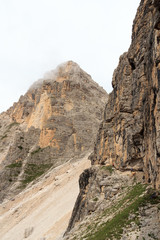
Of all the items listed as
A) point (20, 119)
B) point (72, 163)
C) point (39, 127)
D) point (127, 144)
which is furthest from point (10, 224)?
point (20, 119)

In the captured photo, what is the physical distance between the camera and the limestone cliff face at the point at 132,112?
66.5 ft

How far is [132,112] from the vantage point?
Answer: 24.3m

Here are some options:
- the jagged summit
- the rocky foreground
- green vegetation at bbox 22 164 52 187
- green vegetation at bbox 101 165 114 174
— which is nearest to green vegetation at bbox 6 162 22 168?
green vegetation at bbox 22 164 52 187

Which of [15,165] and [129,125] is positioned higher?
[15,165]

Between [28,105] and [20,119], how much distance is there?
19.6ft

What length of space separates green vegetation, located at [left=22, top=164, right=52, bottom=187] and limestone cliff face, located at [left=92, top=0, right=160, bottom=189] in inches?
1214

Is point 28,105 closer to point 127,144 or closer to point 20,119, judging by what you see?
point 20,119

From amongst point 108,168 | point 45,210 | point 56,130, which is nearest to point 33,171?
point 56,130

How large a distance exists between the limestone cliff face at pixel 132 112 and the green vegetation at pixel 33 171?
30842mm

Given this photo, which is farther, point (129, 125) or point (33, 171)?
point (33, 171)

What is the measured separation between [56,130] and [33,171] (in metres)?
12.7

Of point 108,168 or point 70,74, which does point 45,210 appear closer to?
point 108,168

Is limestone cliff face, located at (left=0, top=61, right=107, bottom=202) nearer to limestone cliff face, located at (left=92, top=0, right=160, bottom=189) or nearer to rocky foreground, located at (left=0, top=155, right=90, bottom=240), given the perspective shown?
rocky foreground, located at (left=0, top=155, right=90, bottom=240)

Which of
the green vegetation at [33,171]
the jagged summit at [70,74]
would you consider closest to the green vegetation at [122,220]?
the green vegetation at [33,171]
